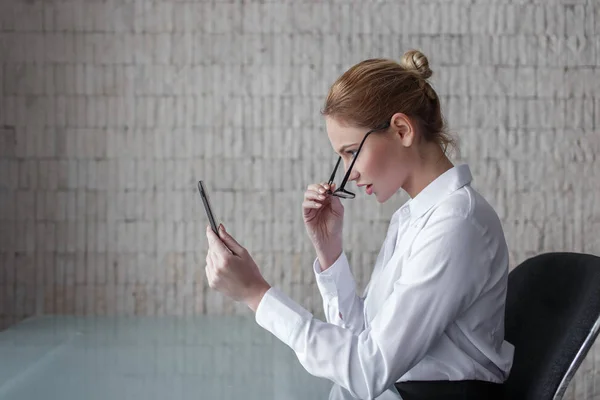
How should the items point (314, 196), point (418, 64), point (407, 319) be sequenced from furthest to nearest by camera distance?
point (314, 196)
point (418, 64)
point (407, 319)

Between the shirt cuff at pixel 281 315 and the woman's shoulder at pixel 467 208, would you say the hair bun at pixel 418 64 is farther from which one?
the shirt cuff at pixel 281 315

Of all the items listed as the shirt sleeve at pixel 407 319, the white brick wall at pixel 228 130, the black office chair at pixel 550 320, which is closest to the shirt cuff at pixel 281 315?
the shirt sleeve at pixel 407 319

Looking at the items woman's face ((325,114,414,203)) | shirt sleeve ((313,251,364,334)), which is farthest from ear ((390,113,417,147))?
shirt sleeve ((313,251,364,334))

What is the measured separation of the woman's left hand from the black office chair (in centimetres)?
39

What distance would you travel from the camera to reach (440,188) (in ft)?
3.71

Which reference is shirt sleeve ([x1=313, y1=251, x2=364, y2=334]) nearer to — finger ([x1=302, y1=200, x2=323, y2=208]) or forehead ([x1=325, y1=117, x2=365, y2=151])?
finger ([x1=302, y1=200, x2=323, y2=208])

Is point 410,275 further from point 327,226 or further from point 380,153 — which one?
point 327,226

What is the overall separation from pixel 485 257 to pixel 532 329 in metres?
0.20

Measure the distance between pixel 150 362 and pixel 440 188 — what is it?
54 cm

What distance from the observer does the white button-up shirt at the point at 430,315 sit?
0.96 meters

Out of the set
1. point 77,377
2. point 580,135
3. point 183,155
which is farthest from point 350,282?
point 580,135

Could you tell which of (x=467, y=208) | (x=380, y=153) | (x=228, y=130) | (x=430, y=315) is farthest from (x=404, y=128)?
(x=228, y=130)

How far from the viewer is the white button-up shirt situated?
0.96 m

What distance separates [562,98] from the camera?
6.36 feet
